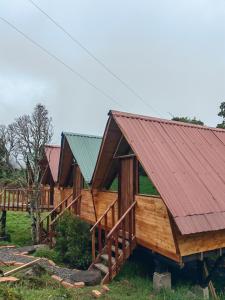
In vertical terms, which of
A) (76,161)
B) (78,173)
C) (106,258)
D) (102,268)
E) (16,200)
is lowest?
(102,268)

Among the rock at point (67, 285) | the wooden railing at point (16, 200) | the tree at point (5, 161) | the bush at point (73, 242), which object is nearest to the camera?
the rock at point (67, 285)

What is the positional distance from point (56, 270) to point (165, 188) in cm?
445

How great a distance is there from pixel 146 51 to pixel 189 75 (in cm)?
956

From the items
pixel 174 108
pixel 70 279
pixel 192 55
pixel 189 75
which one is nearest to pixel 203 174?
pixel 70 279

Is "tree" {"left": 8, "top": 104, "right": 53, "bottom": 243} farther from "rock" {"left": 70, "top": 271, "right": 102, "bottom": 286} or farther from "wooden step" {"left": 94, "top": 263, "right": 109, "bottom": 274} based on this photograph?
"rock" {"left": 70, "top": 271, "right": 102, "bottom": 286}

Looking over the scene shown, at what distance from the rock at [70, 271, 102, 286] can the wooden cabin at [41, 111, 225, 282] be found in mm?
227

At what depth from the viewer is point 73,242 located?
11.4 metres

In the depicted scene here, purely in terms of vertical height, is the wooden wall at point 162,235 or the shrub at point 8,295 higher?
the wooden wall at point 162,235

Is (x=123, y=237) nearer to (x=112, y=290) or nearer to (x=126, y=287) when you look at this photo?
(x=126, y=287)

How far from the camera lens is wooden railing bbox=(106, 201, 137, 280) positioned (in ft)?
27.7

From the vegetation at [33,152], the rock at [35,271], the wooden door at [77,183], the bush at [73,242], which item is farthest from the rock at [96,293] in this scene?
the vegetation at [33,152]

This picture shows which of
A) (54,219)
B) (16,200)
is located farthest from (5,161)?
(54,219)

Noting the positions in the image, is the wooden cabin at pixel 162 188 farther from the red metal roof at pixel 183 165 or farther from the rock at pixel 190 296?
the rock at pixel 190 296

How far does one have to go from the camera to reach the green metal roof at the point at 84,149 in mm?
14047
